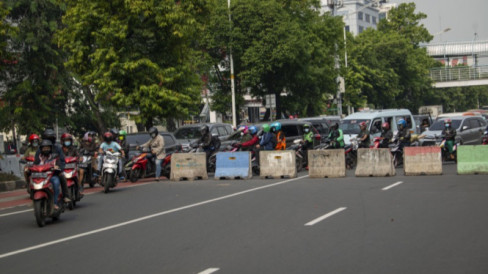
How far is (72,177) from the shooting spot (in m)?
14.0

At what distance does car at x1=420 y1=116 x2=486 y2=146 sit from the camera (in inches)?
1069

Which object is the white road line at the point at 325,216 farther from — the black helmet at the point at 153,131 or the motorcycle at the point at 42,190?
the black helmet at the point at 153,131

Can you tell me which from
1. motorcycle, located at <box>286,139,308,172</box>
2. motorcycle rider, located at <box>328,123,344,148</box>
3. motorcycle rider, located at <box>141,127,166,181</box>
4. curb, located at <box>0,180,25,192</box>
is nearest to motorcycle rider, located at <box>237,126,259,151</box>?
motorcycle, located at <box>286,139,308,172</box>

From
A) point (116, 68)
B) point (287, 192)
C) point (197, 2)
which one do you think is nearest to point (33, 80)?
point (116, 68)

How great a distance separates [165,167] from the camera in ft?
72.8

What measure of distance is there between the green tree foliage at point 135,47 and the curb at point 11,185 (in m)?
8.69

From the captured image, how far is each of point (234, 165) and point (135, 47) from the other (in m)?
11.4

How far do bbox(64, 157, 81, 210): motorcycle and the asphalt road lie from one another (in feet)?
1.15

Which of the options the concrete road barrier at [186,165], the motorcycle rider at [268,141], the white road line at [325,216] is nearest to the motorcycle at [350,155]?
the motorcycle rider at [268,141]

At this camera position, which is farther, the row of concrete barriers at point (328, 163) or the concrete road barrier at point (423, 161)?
the concrete road barrier at point (423, 161)

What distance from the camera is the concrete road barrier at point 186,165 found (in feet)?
70.2

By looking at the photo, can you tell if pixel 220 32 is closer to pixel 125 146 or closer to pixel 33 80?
pixel 33 80

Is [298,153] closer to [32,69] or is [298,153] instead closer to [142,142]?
[142,142]

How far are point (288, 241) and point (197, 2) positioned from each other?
916 inches
